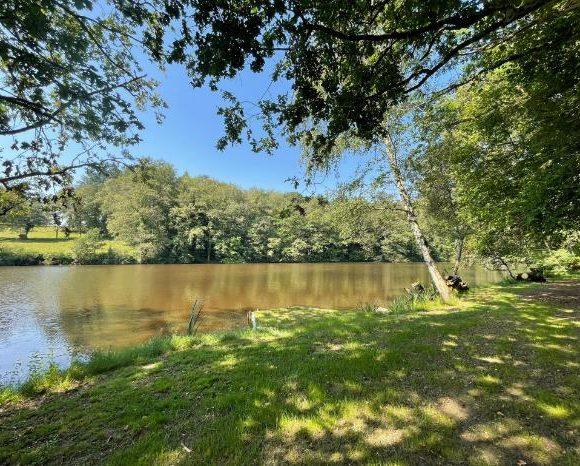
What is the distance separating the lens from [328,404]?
355cm

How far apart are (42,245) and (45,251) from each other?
543 cm

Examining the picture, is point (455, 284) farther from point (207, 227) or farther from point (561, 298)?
point (207, 227)

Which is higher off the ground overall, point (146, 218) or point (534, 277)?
point (146, 218)

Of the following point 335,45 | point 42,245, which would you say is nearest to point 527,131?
point 335,45

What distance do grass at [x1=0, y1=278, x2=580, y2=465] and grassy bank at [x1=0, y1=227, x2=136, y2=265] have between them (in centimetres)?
4350

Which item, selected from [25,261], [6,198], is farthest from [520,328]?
[25,261]

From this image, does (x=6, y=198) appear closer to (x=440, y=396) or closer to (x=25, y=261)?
(x=440, y=396)

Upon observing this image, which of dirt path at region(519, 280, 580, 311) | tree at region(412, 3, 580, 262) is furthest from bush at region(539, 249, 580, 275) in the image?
tree at region(412, 3, 580, 262)

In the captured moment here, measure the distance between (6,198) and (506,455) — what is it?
860 centimetres

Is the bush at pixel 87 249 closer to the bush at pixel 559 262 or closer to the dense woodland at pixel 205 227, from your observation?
the dense woodland at pixel 205 227

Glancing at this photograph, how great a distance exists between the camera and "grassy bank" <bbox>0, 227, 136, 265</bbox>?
38.2 meters

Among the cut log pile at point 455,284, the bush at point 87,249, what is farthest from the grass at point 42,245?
the cut log pile at point 455,284

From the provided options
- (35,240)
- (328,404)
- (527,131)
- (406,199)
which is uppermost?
(527,131)

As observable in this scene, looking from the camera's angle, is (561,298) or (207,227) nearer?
(561,298)
